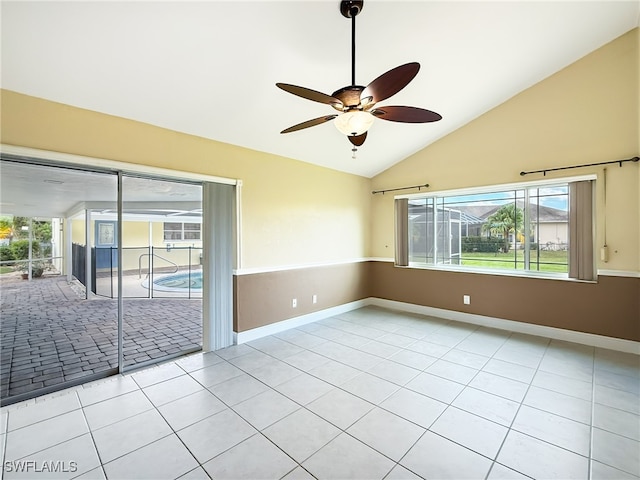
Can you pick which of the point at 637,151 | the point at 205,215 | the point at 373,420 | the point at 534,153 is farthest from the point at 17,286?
the point at 637,151

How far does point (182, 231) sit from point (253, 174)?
9.67 meters

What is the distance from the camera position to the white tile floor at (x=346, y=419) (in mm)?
1781

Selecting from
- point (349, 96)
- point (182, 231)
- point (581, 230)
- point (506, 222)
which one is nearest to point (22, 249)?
point (349, 96)

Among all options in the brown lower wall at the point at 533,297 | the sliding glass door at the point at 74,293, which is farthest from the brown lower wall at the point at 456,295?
the sliding glass door at the point at 74,293

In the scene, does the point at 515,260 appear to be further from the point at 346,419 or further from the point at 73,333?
the point at 73,333

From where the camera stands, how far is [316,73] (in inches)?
114

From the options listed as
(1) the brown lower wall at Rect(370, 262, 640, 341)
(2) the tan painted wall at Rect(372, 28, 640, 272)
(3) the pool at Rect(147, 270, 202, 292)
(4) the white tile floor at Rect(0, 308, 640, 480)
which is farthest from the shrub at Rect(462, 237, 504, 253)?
(3) the pool at Rect(147, 270, 202, 292)

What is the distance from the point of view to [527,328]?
405 centimetres

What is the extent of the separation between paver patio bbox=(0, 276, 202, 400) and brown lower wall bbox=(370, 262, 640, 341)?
11.9 ft

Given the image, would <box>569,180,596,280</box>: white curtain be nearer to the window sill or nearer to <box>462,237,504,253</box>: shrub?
the window sill

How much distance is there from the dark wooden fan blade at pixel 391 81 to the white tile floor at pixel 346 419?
7.56 ft

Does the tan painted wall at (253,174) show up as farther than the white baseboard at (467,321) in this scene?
No

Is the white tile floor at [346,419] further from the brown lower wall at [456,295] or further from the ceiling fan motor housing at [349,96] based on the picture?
the ceiling fan motor housing at [349,96]

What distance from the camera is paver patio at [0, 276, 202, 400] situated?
9.91 feet
